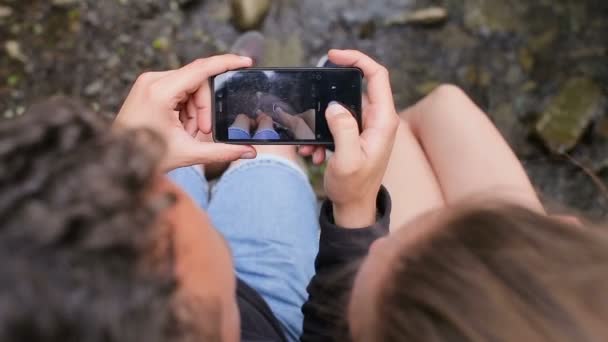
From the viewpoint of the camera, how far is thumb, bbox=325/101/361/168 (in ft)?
3.10

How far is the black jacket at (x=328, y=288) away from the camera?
3.19 ft

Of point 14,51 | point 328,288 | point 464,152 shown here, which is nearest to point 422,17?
point 464,152

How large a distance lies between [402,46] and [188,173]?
70 centimetres

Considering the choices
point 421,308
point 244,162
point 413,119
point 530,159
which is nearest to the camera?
point 421,308

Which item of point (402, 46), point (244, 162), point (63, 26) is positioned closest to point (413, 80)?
point (402, 46)

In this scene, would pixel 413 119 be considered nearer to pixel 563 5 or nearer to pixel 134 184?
pixel 563 5

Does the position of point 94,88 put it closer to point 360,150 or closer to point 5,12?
point 5,12

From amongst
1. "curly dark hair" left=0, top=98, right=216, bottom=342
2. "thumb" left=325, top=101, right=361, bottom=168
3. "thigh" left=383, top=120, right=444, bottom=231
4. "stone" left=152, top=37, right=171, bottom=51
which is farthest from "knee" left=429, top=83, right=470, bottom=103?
"curly dark hair" left=0, top=98, right=216, bottom=342

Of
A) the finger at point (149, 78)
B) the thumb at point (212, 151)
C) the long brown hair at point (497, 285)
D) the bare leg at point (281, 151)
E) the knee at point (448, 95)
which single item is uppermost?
the finger at point (149, 78)

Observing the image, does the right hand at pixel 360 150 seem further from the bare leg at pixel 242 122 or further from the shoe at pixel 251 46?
the shoe at pixel 251 46

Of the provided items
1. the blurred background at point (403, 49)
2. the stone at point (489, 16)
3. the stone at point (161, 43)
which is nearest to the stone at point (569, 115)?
the blurred background at point (403, 49)

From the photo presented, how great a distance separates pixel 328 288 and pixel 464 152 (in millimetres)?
412

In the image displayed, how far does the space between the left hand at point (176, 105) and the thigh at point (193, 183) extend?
22 centimetres

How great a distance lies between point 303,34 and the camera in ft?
5.36
